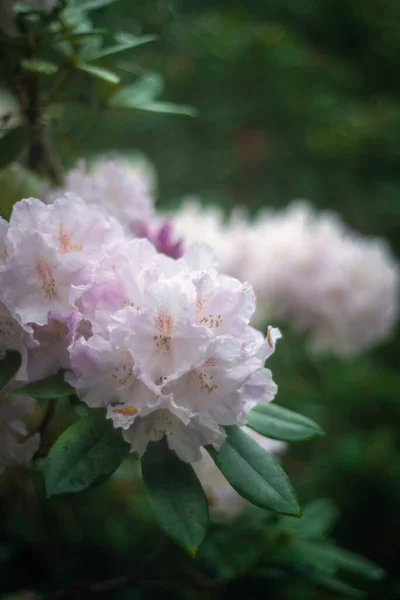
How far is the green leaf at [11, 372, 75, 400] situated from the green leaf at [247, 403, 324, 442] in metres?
0.19

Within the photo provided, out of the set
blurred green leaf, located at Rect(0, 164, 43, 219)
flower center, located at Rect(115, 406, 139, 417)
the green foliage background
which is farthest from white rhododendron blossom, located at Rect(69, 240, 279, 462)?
the green foliage background

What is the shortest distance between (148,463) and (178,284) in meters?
0.17

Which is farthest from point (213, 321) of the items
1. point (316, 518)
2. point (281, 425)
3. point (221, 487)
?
point (316, 518)

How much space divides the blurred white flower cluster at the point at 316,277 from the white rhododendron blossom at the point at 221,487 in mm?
633

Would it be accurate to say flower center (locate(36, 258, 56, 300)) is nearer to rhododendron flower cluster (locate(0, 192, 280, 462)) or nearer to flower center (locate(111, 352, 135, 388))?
rhododendron flower cluster (locate(0, 192, 280, 462))

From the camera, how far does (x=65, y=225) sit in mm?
601

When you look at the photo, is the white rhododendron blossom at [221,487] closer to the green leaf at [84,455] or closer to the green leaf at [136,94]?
the green leaf at [84,455]

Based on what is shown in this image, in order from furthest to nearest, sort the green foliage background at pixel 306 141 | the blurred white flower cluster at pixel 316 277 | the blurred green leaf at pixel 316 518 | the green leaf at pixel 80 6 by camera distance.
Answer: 1. the blurred white flower cluster at pixel 316 277
2. the green foliage background at pixel 306 141
3. the blurred green leaf at pixel 316 518
4. the green leaf at pixel 80 6

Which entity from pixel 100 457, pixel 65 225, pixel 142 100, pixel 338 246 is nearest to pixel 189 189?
pixel 338 246

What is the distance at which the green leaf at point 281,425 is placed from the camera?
0.60 metres

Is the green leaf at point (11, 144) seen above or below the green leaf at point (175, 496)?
above

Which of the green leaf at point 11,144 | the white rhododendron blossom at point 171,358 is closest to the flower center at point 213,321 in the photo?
the white rhododendron blossom at point 171,358

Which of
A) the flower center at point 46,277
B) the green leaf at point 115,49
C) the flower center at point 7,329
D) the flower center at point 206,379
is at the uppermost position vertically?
the green leaf at point 115,49

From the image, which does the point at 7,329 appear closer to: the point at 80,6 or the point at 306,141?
the point at 80,6
